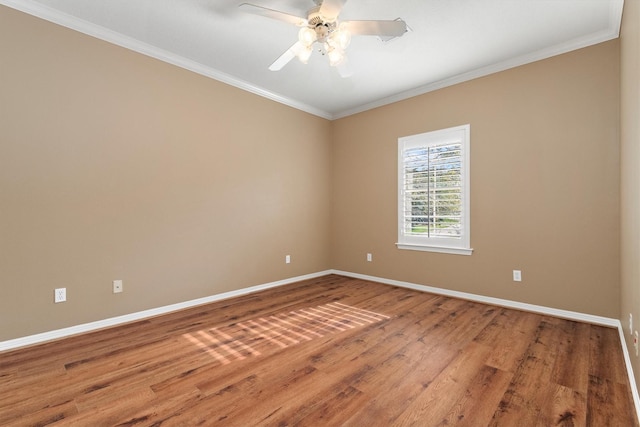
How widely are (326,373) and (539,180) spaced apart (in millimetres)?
2919

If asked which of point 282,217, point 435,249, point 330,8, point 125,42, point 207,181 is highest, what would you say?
point 125,42

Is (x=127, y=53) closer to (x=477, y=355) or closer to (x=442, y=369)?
(x=442, y=369)

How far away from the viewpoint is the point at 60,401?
165cm

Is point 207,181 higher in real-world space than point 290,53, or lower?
lower

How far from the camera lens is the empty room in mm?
1771

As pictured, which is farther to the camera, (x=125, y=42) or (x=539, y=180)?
(x=539, y=180)

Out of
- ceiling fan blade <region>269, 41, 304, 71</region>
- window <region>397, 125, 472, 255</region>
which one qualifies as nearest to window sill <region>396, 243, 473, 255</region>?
window <region>397, 125, 472, 255</region>

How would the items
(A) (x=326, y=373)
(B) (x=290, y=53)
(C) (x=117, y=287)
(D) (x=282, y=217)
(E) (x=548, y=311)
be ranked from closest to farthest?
1. (A) (x=326, y=373)
2. (B) (x=290, y=53)
3. (C) (x=117, y=287)
4. (E) (x=548, y=311)
5. (D) (x=282, y=217)

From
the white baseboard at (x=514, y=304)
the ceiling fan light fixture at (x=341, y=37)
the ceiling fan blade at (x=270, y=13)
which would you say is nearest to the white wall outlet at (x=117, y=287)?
the ceiling fan blade at (x=270, y=13)

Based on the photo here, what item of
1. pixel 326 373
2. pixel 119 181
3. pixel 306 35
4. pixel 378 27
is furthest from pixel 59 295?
pixel 378 27

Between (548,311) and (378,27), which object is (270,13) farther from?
(548,311)

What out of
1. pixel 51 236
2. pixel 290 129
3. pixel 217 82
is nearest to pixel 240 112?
pixel 217 82

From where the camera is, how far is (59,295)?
2496 mm

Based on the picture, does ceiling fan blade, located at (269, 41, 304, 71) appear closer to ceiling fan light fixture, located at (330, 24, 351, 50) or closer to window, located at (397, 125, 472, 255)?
ceiling fan light fixture, located at (330, 24, 351, 50)
